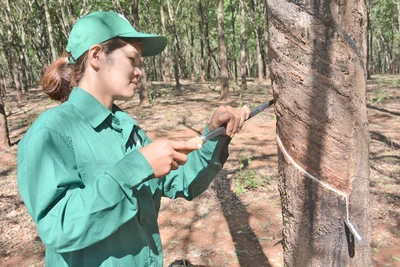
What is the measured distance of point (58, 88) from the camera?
5.35ft

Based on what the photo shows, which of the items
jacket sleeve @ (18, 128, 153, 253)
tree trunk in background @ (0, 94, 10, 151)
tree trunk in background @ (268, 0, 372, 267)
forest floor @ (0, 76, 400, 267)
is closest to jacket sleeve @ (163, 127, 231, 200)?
tree trunk in background @ (268, 0, 372, 267)

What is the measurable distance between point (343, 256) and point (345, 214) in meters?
0.22

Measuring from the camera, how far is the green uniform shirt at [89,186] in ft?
3.46

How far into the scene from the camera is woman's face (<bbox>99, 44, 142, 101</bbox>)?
1.48 metres

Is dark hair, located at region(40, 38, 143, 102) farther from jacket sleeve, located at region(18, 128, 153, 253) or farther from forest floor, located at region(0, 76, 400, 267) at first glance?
forest floor, located at region(0, 76, 400, 267)

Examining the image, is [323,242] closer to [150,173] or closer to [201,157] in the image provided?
[201,157]

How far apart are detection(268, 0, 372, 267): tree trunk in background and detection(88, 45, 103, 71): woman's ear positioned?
78cm

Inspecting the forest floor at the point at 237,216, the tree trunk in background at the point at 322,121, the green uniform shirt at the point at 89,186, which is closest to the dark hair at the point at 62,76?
the green uniform shirt at the point at 89,186

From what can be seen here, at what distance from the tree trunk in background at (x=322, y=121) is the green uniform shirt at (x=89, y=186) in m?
0.48

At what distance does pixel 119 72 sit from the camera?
1488 millimetres

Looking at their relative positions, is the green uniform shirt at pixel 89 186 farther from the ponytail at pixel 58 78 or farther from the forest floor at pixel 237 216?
the forest floor at pixel 237 216

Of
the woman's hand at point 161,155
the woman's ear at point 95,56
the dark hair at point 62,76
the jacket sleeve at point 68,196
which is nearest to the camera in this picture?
the jacket sleeve at point 68,196

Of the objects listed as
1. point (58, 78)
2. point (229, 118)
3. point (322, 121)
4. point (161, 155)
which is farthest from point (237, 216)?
point (161, 155)

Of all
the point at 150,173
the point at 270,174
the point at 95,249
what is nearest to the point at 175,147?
the point at 150,173
